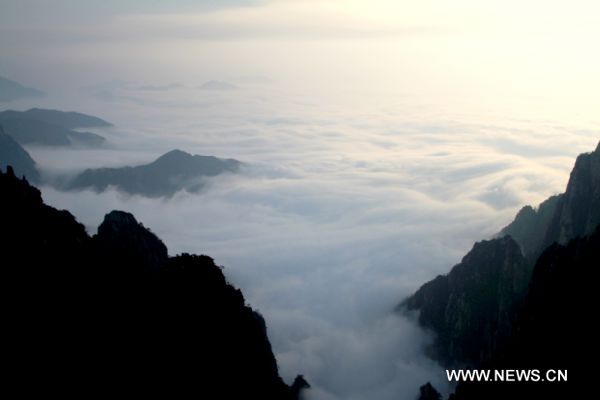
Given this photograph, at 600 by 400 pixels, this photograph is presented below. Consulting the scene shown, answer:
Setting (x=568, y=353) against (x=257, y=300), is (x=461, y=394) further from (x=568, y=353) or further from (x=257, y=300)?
(x=257, y=300)

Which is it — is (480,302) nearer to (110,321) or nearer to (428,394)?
(428,394)

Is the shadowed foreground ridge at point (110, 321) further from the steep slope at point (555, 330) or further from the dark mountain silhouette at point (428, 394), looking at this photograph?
the dark mountain silhouette at point (428, 394)

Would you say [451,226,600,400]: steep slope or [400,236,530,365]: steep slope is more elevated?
[400,236,530,365]: steep slope

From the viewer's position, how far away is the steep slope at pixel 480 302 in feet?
346

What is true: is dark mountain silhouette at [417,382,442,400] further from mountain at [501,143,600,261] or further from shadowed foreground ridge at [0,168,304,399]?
mountain at [501,143,600,261]

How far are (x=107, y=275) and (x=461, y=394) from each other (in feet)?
157

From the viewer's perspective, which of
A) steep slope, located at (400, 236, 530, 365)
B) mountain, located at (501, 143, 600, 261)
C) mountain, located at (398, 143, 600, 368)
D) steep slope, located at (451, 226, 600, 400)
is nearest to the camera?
steep slope, located at (451, 226, 600, 400)

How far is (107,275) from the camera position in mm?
64625

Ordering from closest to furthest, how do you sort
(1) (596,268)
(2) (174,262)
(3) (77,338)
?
(3) (77,338) → (1) (596,268) → (2) (174,262)

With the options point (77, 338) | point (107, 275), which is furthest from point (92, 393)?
point (107, 275)

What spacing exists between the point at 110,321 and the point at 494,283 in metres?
80.8

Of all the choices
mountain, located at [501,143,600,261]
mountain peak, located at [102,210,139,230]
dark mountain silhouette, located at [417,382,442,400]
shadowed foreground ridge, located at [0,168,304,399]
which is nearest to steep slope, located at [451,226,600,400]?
dark mountain silhouette, located at [417,382,442,400]

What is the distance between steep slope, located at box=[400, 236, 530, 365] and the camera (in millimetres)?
105312

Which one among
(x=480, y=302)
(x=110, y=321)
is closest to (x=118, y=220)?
(x=110, y=321)
